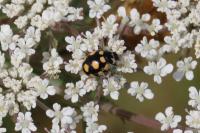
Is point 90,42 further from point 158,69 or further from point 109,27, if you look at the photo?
point 158,69

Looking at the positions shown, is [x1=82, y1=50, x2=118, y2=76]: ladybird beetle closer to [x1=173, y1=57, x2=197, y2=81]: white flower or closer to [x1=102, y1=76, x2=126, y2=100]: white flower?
[x1=102, y1=76, x2=126, y2=100]: white flower

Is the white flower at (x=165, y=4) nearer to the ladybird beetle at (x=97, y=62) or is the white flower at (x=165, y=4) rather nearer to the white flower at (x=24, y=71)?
the ladybird beetle at (x=97, y=62)

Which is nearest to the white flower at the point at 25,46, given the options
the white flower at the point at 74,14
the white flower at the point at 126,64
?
the white flower at the point at 74,14

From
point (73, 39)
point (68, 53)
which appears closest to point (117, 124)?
point (68, 53)

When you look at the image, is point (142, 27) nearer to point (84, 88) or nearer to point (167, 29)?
point (167, 29)

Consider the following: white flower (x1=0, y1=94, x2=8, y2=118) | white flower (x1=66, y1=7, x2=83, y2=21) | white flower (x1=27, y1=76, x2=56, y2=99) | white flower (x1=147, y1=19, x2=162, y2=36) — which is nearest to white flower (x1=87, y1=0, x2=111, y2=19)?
white flower (x1=66, y1=7, x2=83, y2=21)

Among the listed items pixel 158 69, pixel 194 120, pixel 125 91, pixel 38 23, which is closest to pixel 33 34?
pixel 38 23
